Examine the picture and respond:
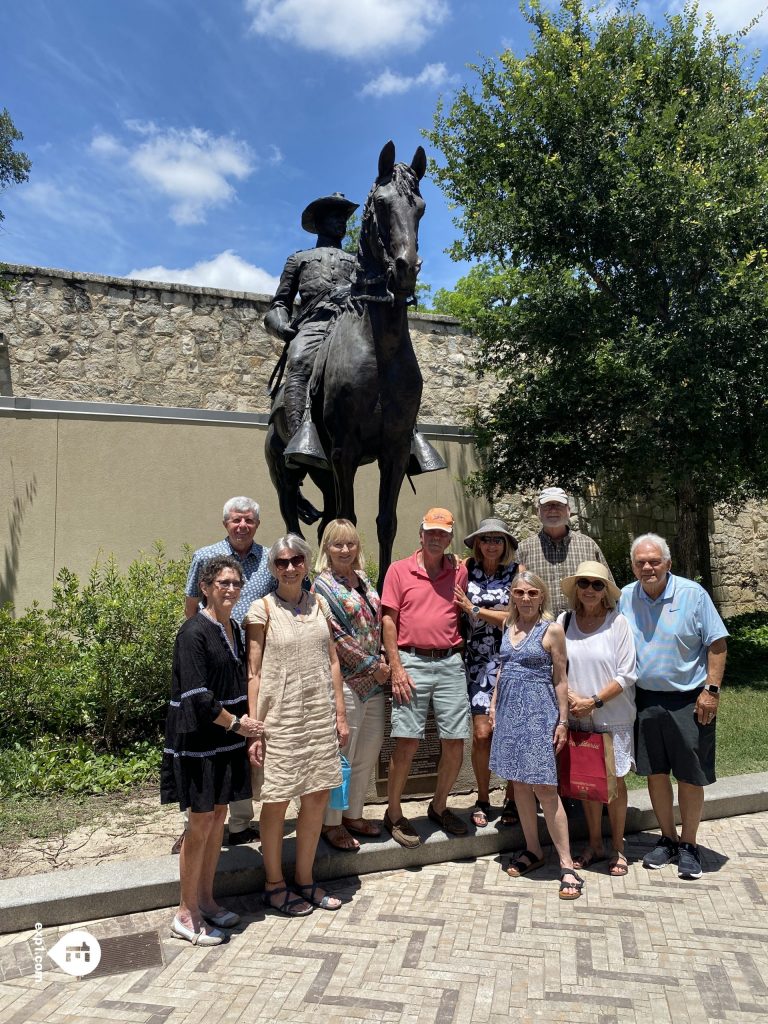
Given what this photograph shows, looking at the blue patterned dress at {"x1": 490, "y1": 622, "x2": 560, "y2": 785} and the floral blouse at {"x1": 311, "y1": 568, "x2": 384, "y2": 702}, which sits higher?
the floral blouse at {"x1": 311, "y1": 568, "x2": 384, "y2": 702}

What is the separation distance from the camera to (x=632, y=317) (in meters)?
8.80

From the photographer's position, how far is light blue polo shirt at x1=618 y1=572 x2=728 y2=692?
391 centimetres

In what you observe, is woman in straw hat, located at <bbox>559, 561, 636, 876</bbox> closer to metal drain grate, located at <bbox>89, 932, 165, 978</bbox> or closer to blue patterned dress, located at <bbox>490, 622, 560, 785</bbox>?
blue patterned dress, located at <bbox>490, 622, 560, 785</bbox>

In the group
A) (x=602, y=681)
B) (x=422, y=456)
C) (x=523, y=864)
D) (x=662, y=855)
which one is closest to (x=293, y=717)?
(x=523, y=864)

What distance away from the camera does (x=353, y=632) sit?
3.77 meters

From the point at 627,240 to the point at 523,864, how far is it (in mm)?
7312

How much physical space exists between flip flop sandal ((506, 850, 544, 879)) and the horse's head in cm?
315

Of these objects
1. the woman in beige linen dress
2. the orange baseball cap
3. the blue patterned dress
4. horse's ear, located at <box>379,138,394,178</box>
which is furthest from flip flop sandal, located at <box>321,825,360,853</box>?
horse's ear, located at <box>379,138,394,178</box>

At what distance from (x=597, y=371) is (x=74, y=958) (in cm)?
778

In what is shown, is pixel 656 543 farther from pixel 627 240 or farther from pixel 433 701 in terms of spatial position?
pixel 627 240

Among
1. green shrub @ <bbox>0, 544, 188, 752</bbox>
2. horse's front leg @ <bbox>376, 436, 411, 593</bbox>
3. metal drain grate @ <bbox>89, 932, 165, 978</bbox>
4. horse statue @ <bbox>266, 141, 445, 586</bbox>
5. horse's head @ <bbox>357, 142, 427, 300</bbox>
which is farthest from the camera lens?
green shrub @ <bbox>0, 544, 188, 752</bbox>

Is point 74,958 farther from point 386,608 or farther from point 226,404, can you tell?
point 226,404

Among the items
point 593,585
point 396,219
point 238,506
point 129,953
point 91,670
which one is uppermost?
point 396,219

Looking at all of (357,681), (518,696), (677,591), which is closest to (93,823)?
(357,681)
